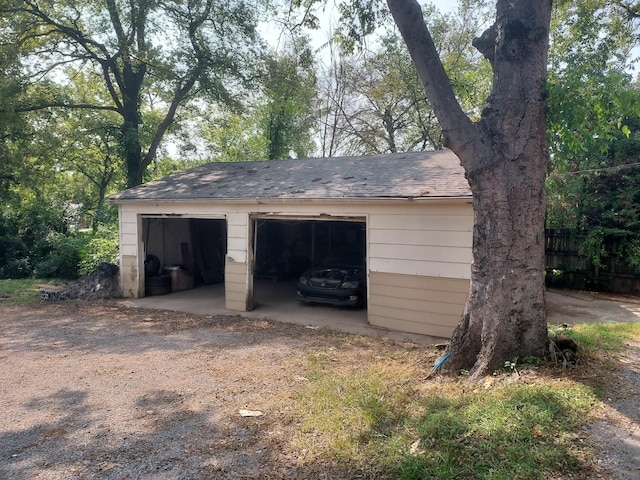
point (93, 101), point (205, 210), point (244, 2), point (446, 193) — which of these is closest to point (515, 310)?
point (446, 193)

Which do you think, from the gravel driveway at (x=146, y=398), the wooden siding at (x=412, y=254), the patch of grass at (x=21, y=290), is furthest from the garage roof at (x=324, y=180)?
the patch of grass at (x=21, y=290)

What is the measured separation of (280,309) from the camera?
9469 mm

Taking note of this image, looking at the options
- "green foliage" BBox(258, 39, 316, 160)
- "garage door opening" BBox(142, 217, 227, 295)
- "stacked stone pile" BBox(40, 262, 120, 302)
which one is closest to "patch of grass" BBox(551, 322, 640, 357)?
"green foliage" BBox(258, 39, 316, 160)

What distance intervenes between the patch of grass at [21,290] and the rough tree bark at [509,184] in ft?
34.7

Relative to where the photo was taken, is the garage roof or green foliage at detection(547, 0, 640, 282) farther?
green foliage at detection(547, 0, 640, 282)

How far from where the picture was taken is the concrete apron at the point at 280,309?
A: 25.0ft

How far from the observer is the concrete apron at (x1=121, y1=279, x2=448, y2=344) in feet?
25.0

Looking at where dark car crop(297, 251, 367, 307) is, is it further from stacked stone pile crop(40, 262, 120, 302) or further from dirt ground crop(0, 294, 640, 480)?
stacked stone pile crop(40, 262, 120, 302)

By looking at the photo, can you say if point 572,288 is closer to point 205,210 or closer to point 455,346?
point 455,346

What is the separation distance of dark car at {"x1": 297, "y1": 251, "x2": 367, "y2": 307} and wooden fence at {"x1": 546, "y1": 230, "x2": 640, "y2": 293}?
20.8 ft

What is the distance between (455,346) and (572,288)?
9.37 meters

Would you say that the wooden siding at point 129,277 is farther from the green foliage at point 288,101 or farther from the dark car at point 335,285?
the green foliage at point 288,101

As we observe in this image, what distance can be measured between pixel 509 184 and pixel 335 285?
5.48m

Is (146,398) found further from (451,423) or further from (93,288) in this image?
(93,288)
